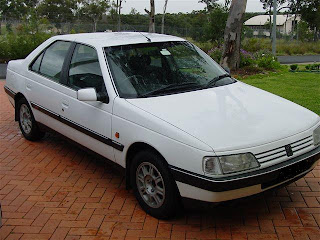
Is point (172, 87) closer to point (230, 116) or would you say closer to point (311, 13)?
point (230, 116)

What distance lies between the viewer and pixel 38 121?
19.8ft

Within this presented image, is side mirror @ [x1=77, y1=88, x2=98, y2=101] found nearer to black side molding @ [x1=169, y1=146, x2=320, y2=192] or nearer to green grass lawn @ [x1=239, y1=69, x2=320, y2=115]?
black side molding @ [x1=169, y1=146, x2=320, y2=192]

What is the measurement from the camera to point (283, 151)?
12.4ft

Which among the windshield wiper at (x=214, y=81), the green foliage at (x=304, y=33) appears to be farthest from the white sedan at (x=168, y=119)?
the green foliage at (x=304, y=33)

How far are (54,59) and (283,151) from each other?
3.39 metres

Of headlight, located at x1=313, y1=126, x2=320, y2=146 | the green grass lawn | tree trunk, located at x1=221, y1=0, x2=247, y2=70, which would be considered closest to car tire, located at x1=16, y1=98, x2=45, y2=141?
headlight, located at x1=313, y1=126, x2=320, y2=146

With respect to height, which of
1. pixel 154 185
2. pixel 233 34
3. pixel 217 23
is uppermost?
pixel 217 23

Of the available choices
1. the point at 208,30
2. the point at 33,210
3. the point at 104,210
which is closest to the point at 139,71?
the point at 104,210

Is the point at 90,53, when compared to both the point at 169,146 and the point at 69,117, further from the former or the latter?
the point at 169,146

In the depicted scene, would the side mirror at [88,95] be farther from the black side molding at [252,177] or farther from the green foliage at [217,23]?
the green foliage at [217,23]

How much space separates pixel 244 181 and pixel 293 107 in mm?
1414

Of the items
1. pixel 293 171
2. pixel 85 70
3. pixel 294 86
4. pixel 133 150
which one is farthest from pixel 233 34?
pixel 293 171

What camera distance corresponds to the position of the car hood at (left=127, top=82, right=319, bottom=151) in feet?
12.0

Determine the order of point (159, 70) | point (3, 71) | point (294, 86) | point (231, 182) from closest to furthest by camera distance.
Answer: point (231, 182) → point (159, 70) → point (294, 86) → point (3, 71)
